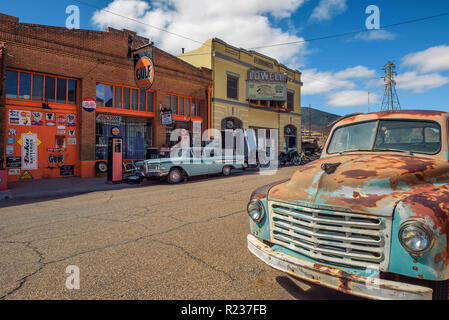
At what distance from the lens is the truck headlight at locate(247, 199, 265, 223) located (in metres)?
2.99

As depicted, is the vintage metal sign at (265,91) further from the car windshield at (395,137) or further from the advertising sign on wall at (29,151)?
the car windshield at (395,137)

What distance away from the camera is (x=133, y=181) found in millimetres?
12086

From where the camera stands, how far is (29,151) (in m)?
12.3

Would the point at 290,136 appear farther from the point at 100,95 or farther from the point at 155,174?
the point at 155,174

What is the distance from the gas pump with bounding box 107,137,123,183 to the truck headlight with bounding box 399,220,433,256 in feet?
38.6

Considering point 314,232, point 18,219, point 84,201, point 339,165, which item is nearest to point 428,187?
point 339,165

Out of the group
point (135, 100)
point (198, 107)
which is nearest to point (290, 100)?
point (198, 107)

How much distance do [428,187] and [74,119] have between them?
1459 centimetres

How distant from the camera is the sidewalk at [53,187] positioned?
9506mm

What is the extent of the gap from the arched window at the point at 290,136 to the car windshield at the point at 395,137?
24.1 meters

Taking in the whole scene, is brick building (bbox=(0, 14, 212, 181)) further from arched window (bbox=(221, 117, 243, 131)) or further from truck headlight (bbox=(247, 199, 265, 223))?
truck headlight (bbox=(247, 199, 265, 223))

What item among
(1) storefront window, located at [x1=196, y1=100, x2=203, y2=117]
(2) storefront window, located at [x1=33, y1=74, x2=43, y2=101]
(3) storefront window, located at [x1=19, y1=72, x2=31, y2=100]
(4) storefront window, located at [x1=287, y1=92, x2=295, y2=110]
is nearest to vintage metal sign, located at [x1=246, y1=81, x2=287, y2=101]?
(4) storefront window, located at [x1=287, y1=92, x2=295, y2=110]
